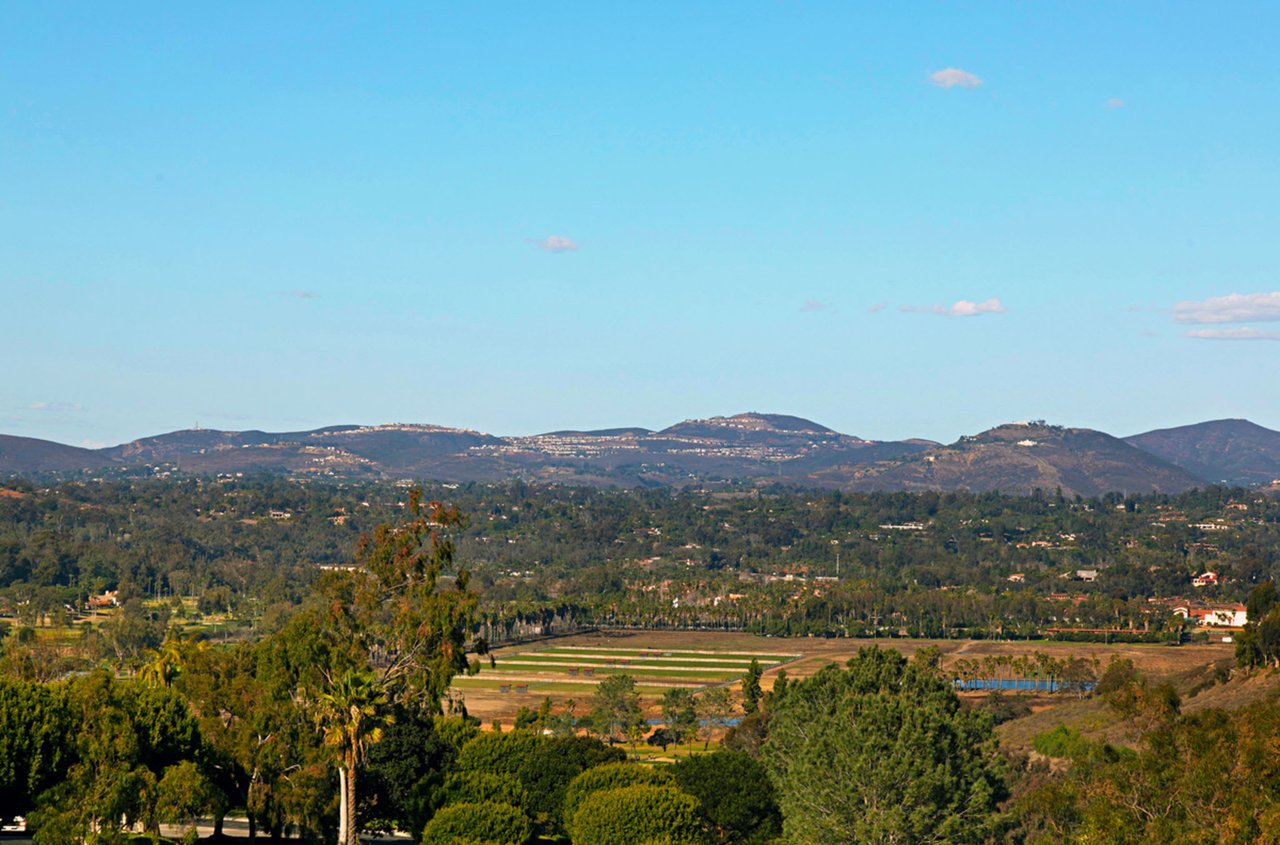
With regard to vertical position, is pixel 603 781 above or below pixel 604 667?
above

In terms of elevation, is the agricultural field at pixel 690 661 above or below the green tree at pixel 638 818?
below

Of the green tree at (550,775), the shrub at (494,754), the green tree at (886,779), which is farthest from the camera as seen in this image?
the shrub at (494,754)

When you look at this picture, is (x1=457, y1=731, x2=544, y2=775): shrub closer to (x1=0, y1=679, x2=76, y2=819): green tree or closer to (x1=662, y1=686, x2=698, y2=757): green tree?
(x1=0, y1=679, x2=76, y2=819): green tree

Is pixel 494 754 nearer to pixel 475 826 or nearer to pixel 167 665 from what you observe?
pixel 475 826

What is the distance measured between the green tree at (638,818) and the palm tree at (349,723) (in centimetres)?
896

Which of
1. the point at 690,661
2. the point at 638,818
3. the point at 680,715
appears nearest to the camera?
the point at 638,818

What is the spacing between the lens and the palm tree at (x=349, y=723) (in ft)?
173

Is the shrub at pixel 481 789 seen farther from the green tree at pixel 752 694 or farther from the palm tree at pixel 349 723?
the green tree at pixel 752 694

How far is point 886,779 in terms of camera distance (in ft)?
176

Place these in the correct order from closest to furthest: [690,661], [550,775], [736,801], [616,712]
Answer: [736,801], [550,775], [616,712], [690,661]

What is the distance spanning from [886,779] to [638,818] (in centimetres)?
957

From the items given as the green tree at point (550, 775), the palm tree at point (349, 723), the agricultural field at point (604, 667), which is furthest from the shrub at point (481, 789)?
the agricultural field at point (604, 667)

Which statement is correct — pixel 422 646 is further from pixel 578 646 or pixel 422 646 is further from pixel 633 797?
pixel 578 646

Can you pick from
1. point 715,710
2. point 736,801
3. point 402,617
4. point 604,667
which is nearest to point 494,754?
point 402,617
